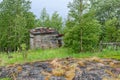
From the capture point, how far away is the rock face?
18.5 m

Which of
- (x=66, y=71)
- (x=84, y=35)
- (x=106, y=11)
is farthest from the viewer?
(x=106, y=11)

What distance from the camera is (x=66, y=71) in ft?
65.2

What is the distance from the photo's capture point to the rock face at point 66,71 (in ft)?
60.8

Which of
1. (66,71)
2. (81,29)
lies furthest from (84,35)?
(66,71)

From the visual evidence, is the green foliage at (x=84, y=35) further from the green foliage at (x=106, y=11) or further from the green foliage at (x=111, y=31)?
the green foliage at (x=106, y=11)

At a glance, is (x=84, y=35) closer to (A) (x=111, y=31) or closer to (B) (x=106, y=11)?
(A) (x=111, y=31)

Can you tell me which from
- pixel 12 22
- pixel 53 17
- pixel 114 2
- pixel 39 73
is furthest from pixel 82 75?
pixel 53 17

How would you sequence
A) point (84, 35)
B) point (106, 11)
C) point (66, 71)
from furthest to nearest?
point (106, 11) < point (84, 35) < point (66, 71)

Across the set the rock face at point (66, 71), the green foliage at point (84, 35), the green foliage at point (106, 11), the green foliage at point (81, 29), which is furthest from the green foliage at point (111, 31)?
the rock face at point (66, 71)

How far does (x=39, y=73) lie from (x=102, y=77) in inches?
171

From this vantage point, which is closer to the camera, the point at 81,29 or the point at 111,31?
the point at 81,29

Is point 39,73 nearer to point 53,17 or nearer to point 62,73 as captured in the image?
point 62,73

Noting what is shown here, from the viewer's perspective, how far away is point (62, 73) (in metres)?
19.4

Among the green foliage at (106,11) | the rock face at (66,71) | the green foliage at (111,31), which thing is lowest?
the rock face at (66,71)
